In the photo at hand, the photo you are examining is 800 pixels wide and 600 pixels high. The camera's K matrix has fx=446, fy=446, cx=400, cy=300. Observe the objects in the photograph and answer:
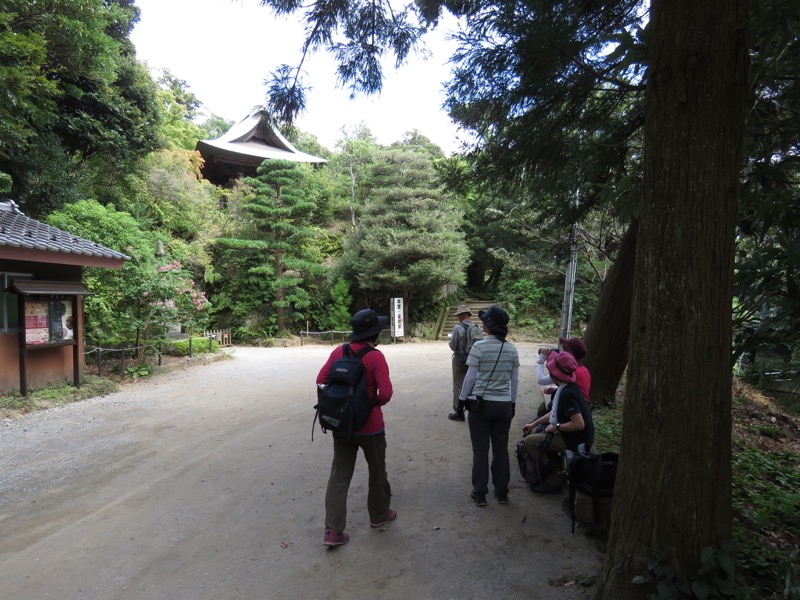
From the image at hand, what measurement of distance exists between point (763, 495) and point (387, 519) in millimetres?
3307

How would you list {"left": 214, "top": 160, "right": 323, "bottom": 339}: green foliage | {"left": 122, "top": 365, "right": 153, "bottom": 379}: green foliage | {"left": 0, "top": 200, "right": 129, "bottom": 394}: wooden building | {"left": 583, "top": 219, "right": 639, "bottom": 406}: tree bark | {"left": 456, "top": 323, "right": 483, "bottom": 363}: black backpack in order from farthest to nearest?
1. {"left": 214, "top": 160, "right": 323, "bottom": 339}: green foliage
2. {"left": 122, "top": 365, "right": 153, "bottom": 379}: green foliage
3. {"left": 0, "top": 200, "right": 129, "bottom": 394}: wooden building
4. {"left": 583, "top": 219, "right": 639, "bottom": 406}: tree bark
5. {"left": 456, "top": 323, "right": 483, "bottom": 363}: black backpack

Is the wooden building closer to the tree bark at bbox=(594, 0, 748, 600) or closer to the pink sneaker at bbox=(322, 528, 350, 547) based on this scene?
the pink sneaker at bbox=(322, 528, 350, 547)

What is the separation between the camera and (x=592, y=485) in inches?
113

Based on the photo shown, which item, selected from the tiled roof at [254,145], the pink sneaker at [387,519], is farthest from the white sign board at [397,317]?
the pink sneaker at [387,519]

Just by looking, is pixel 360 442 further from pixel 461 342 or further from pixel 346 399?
pixel 461 342

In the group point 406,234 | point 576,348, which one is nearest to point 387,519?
point 576,348

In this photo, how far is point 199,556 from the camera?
2.93 m

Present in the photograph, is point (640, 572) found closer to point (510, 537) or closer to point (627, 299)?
point (510, 537)

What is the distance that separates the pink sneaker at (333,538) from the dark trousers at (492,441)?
1147 mm

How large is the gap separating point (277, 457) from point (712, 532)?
4.05m

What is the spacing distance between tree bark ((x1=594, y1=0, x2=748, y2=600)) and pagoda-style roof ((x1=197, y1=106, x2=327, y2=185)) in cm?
2113

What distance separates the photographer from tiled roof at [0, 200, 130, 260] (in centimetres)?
671

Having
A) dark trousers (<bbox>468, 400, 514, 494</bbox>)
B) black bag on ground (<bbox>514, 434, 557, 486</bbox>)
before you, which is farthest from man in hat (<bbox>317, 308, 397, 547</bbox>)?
black bag on ground (<bbox>514, 434, 557, 486</bbox>)

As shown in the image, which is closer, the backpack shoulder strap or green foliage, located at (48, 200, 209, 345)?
the backpack shoulder strap
